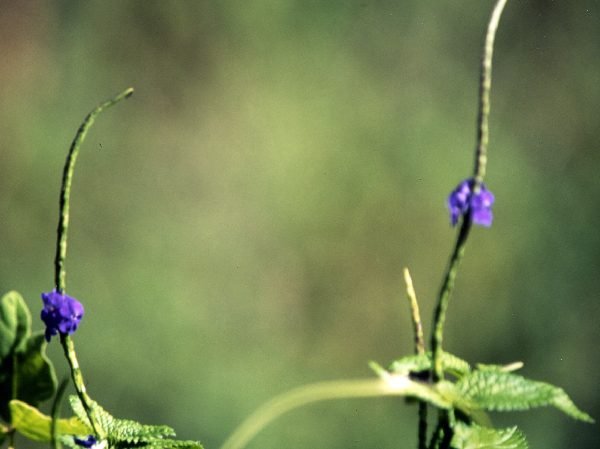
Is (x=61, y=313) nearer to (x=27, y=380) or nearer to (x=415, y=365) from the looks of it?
(x=27, y=380)

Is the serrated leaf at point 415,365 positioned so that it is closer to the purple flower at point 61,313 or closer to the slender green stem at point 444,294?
the slender green stem at point 444,294

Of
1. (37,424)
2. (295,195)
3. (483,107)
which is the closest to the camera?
(483,107)

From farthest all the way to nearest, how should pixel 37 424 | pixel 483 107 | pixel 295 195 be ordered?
pixel 295 195 → pixel 37 424 → pixel 483 107

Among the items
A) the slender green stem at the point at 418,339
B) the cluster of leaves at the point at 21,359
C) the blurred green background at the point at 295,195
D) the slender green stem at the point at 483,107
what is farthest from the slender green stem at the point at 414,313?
the blurred green background at the point at 295,195

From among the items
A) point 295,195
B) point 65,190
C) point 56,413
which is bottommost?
point 56,413

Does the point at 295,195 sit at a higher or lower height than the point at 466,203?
higher

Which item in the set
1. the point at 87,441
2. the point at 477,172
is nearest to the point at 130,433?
the point at 87,441

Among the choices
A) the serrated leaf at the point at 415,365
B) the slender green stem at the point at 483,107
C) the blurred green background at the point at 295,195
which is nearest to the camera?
the slender green stem at the point at 483,107
